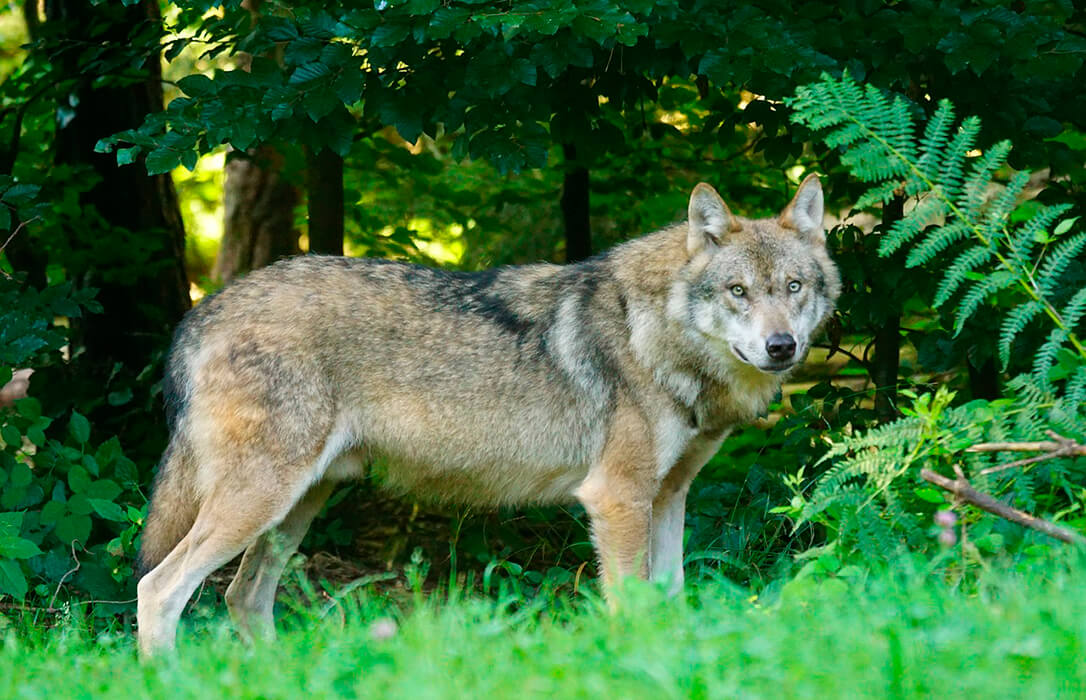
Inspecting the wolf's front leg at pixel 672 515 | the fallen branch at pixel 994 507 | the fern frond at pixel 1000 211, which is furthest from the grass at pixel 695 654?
the wolf's front leg at pixel 672 515

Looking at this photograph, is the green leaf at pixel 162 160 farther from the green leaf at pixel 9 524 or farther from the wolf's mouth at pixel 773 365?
the wolf's mouth at pixel 773 365

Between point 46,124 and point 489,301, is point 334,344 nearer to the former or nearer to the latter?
point 489,301

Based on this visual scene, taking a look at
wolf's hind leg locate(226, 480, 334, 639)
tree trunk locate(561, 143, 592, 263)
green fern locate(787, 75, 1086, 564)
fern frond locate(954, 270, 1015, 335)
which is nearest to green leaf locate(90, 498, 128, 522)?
wolf's hind leg locate(226, 480, 334, 639)

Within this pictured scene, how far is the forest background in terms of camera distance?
4.36m

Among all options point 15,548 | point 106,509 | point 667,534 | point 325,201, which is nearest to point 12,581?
point 15,548

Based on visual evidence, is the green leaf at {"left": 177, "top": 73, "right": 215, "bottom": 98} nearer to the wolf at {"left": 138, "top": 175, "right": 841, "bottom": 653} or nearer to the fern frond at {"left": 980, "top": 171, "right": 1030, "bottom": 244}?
the wolf at {"left": 138, "top": 175, "right": 841, "bottom": 653}

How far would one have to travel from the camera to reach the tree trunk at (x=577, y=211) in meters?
8.32

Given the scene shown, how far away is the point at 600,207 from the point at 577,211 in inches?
21.4

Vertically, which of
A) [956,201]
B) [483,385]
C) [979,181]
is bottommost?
[483,385]

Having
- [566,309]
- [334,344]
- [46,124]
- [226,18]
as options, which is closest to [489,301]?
[566,309]

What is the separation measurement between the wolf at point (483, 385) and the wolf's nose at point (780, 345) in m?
0.18

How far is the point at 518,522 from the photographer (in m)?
7.35

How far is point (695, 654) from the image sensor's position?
116 inches

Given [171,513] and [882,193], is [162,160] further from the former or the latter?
[882,193]
